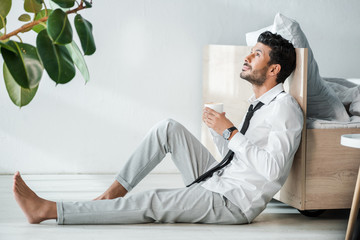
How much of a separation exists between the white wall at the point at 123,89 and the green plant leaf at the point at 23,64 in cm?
218

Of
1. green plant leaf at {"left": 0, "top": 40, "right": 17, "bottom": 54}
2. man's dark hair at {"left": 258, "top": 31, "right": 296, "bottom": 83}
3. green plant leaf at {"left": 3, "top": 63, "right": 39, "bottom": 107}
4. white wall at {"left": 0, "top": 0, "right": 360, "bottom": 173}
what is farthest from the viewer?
white wall at {"left": 0, "top": 0, "right": 360, "bottom": 173}

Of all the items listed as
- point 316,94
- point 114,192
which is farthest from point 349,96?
point 114,192

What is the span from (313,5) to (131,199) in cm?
215

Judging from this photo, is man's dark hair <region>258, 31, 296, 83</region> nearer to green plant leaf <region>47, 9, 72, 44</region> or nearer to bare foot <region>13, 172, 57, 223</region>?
bare foot <region>13, 172, 57, 223</region>

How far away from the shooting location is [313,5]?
141 inches

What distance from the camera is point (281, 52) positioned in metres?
2.09

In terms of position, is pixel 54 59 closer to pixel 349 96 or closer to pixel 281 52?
pixel 281 52

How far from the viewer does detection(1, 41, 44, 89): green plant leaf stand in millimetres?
1092

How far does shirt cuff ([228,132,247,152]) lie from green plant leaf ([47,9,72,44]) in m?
0.98

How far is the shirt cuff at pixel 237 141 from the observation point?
1.95 meters

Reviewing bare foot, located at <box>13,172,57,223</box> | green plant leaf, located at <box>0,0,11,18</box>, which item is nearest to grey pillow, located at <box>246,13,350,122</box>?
bare foot, located at <box>13,172,57,223</box>

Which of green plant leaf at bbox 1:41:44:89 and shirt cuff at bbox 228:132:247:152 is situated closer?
green plant leaf at bbox 1:41:44:89

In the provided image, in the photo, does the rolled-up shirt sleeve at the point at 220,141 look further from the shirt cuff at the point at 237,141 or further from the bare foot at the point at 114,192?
the bare foot at the point at 114,192

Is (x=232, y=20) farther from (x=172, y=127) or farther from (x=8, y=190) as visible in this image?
(x=8, y=190)
